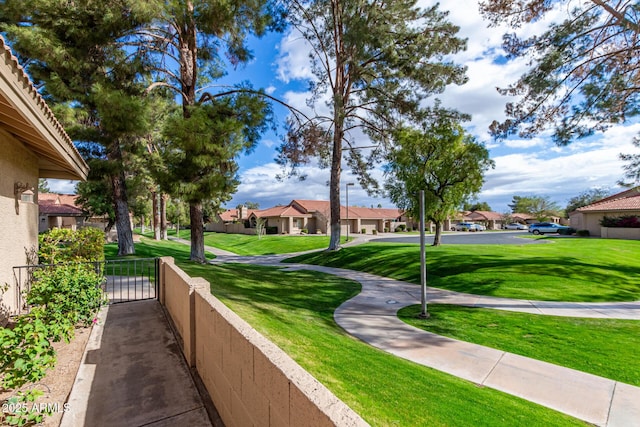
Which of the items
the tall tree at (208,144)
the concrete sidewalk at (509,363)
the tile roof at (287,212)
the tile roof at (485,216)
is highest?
the tall tree at (208,144)

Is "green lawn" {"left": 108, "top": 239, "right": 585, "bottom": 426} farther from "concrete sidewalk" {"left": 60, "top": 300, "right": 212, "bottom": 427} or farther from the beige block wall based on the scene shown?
the beige block wall

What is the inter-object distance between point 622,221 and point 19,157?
1604 inches

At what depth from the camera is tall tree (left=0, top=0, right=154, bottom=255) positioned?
36.2ft

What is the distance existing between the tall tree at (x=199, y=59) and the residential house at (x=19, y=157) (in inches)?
157

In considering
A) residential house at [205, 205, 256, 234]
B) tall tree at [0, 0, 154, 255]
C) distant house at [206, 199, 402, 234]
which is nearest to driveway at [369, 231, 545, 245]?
distant house at [206, 199, 402, 234]

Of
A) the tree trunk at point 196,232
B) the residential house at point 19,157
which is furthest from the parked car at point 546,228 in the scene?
the residential house at point 19,157

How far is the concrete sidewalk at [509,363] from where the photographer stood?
4.12 metres

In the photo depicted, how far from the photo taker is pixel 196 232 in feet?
47.6

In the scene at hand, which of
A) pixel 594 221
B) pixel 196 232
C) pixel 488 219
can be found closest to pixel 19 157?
pixel 196 232

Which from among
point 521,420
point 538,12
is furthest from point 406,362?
point 538,12

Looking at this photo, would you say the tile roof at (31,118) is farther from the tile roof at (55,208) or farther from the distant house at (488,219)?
the distant house at (488,219)

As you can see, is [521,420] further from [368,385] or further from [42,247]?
[42,247]

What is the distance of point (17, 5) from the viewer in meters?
12.0

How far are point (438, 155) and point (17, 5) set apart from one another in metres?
21.3
